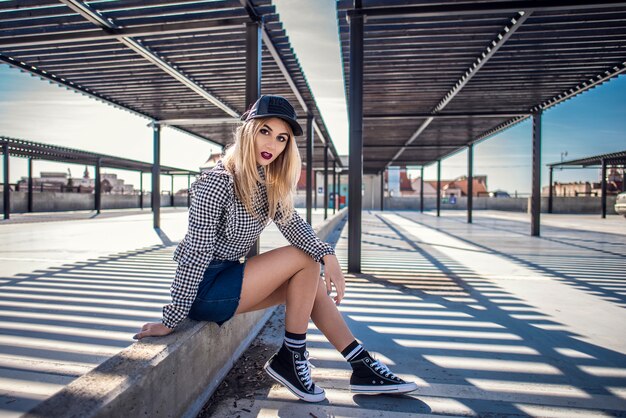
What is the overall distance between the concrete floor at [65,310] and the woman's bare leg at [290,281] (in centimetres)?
122

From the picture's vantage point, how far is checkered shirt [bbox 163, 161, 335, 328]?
1.59 m

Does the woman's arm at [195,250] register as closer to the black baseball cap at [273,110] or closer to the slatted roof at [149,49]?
the black baseball cap at [273,110]

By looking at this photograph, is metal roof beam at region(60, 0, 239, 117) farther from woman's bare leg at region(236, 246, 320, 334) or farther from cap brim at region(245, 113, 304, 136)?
woman's bare leg at region(236, 246, 320, 334)

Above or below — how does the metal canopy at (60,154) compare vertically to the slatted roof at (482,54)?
below

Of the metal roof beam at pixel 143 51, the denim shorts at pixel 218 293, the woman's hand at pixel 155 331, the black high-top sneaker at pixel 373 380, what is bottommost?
the black high-top sneaker at pixel 373 380

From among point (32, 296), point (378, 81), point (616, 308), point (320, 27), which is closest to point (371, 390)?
point (616, 308)

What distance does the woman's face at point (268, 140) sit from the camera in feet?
6.18

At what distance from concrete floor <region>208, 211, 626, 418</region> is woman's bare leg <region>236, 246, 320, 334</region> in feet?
1.45

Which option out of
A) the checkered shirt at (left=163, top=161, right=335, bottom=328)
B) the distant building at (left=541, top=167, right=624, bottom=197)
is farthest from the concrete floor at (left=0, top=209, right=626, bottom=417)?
the distant building at (left=541, top=167, right=624, bottom=197)

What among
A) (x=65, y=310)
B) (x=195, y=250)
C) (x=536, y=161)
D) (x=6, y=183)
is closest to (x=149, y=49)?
(x=65, y=310)

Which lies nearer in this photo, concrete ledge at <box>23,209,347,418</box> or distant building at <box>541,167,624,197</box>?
concrete ledge at <box>23,209,347,418</box>

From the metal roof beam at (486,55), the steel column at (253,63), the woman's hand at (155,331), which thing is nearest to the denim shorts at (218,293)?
the woman's hand at (155,331)

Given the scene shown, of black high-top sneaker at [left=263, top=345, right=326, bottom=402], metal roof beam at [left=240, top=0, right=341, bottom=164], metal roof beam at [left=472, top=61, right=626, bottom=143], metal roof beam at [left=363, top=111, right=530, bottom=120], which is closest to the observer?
black high-top sneaker at [left=263, top=345, right=326, bottom=402]

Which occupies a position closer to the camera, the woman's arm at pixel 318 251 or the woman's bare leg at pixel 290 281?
the woman's bare leg at pixel 290 281
